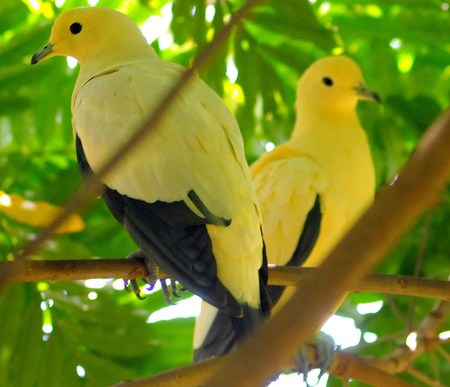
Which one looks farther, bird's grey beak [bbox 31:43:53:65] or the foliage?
bird's grey beak [bbox 31:43:53:65]

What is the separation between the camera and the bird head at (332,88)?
424 centimetres

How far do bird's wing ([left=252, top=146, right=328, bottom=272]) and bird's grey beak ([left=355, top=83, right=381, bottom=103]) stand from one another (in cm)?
45

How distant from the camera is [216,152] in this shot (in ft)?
8.63

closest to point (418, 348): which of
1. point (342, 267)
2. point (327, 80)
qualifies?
point (327, 80)

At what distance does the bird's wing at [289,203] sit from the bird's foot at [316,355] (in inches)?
13.9

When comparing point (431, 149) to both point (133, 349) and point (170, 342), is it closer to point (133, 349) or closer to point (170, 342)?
point (133, 349)

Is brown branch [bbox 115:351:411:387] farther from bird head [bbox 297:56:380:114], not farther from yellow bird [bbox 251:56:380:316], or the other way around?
bird head [bbox 297:56:380:114]

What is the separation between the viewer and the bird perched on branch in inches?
147

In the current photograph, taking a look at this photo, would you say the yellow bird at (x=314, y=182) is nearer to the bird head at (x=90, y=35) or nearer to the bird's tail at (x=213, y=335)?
the bird's tail at (x=213, y=335)

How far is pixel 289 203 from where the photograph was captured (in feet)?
12.5

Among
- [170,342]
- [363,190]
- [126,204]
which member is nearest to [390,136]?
[363,190]

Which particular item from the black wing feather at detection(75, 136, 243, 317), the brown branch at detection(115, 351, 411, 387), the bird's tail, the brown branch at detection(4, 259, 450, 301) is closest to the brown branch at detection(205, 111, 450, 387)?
the brown branch at detection(115, 351, 411, 387)

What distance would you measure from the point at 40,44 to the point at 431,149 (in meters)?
3.29

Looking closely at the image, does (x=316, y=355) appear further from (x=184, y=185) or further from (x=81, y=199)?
(x=81, y=199)
